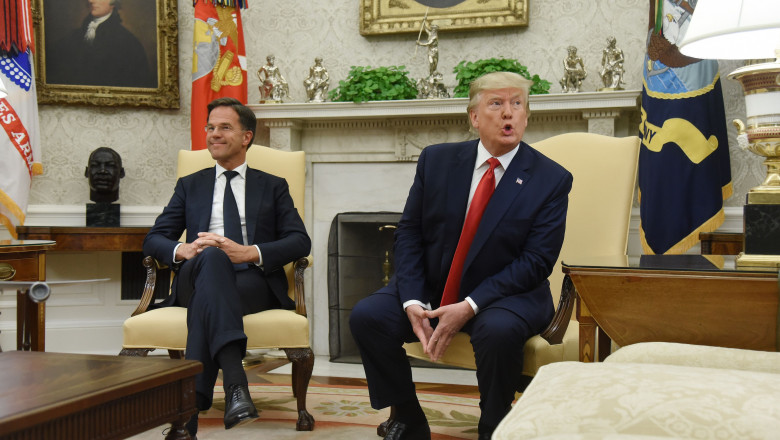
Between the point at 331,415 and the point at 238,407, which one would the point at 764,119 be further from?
the point at 331,415

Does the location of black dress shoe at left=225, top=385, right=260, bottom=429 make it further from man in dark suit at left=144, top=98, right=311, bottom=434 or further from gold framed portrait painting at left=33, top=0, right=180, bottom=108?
gold framed portrait painting at left=33, top=0, right=180, bottom=108

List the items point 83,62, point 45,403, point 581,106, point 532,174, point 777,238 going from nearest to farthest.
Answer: point 45,403
point 777,238
point 532,174
point 581,106
point 83,62

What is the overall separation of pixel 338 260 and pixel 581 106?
182 cm

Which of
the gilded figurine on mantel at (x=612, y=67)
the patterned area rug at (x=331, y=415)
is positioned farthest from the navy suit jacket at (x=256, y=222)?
the gilded figurine on mantel at (x=612, y=67)

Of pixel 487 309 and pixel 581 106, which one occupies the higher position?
pixel 581 106

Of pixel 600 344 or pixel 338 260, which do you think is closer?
pixel 600 344

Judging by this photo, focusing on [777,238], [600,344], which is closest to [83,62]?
[600,344]

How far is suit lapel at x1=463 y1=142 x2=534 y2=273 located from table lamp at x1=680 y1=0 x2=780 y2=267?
2.27ft

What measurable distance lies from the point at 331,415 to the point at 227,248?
902 millimetres

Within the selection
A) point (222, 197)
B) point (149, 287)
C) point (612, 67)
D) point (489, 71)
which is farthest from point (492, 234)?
→ point (612, 67)

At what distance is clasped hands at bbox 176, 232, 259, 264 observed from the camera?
2918 mm

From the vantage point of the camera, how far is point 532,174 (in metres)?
2.56

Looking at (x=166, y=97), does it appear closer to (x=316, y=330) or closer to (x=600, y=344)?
(x=316, y=330)

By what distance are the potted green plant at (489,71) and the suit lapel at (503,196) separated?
1.68m
